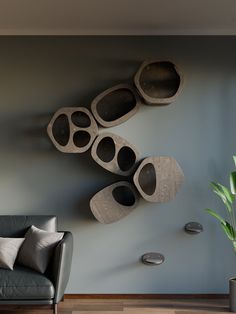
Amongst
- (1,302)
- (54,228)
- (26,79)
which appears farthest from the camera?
(26,79)

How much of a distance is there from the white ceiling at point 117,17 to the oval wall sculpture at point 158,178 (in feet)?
4.08

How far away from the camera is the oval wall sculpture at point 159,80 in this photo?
4.08m

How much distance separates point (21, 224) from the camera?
12.8 ft

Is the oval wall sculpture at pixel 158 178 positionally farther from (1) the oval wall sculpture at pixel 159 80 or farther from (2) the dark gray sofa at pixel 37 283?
(2) the dark gray sofa at pixel 37 283

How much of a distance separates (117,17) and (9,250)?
7.19 ft

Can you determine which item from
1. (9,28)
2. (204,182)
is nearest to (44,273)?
(204,182)

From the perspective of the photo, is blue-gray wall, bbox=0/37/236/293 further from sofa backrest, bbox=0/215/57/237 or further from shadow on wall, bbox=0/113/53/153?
sofa backrest, bbox=0/215/57/237

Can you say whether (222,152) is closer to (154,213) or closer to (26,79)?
(154,213)

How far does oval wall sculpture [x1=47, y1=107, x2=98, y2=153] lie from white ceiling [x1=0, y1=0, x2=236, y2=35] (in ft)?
2.59

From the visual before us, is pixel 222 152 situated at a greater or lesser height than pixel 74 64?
lesser

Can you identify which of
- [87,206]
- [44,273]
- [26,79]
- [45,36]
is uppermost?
[45,36]

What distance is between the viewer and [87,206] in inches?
163

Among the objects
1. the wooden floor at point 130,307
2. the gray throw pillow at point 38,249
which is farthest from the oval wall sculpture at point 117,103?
the wooden floor at point 130,307

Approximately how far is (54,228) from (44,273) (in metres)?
0.55
